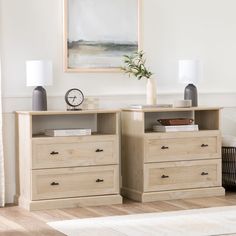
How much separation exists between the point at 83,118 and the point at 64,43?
611 millimetres

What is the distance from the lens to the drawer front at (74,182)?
476 cm

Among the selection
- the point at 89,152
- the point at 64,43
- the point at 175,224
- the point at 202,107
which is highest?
the point at 64,43

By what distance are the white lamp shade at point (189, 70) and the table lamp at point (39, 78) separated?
1107mm

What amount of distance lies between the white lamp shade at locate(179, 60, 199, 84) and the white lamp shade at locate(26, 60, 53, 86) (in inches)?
43.7

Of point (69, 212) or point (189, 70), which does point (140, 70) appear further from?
point (69, 212)

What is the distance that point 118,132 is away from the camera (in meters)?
5.03

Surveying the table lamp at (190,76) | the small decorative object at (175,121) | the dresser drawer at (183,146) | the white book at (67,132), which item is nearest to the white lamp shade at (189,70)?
the table lamp at (190,76)

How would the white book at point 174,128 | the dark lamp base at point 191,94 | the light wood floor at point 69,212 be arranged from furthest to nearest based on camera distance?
the dark lamp base at point 191,94 < the white book at point 174,128 < the light wood floor at point 69,212

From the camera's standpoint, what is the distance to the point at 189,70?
17.5ft

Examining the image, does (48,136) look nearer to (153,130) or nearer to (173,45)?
(153,130)

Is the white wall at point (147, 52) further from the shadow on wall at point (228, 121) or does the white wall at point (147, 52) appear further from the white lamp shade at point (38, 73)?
the white lamp shade at point (38, 73)

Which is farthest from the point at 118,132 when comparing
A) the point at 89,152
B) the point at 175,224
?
the point at 175,224

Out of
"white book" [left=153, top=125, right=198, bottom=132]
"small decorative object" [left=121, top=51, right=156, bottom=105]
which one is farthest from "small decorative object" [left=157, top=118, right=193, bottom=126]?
"small decorative object" [left=121, top=51, right=156, bottom=105]

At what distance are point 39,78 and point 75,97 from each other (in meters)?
0.36
